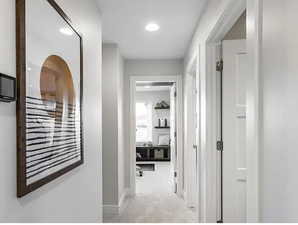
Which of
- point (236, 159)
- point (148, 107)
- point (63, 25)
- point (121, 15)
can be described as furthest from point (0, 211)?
point (148, 107)

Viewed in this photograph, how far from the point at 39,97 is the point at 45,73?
147mm

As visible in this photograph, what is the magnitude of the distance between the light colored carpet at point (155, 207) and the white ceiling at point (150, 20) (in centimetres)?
252

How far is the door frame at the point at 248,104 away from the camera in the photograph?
3.90 ft

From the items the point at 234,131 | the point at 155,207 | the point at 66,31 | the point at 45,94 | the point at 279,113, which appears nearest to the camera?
the point at 279,113

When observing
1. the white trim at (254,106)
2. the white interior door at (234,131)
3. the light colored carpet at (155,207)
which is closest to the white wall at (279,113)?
the white trim at (254,106)

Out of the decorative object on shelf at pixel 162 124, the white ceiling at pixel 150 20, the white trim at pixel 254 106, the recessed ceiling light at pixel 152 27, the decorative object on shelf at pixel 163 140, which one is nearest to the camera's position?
the white trim at pixel 254 106

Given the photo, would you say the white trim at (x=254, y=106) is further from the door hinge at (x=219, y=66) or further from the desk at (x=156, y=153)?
the desk at (x=156, y=153)

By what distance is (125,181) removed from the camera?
176 inches

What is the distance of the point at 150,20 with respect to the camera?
281 cm

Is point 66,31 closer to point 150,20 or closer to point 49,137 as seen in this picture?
point 49,137

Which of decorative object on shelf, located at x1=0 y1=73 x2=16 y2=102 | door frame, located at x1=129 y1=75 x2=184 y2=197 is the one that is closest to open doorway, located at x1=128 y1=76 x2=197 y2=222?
door frame, located at x1=129 y1=75 x2=184 y2=197

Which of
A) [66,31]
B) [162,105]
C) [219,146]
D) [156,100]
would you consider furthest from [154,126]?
[66,31]

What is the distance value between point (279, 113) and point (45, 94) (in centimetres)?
107

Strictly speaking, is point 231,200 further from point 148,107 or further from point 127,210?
point 148,107
